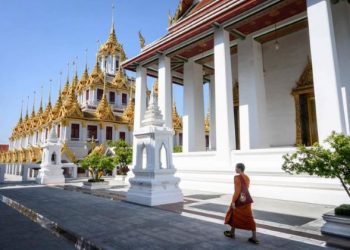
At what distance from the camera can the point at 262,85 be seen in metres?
10.3

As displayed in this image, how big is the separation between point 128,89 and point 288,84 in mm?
23297

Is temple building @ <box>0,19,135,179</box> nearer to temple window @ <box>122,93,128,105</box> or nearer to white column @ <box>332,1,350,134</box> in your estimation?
temple window @ <box>122,93,128,105</box>

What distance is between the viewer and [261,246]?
348 cm

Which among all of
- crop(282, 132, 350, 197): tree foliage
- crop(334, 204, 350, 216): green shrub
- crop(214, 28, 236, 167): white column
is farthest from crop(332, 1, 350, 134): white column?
crop(334, 204, 350, 216): green shrub

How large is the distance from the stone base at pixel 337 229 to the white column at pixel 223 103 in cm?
474

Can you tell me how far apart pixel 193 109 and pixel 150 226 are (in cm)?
874

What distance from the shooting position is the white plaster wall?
34.1ft

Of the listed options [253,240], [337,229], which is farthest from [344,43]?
[253,240]

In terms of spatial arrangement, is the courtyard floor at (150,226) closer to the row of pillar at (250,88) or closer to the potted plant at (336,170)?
the potted plant at (336,170)

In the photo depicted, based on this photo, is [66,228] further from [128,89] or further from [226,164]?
[128,89]

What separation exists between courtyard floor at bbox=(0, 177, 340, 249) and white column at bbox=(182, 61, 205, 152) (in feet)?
19.6

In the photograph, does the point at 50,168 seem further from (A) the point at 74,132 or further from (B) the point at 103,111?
(B) the point at 103,111

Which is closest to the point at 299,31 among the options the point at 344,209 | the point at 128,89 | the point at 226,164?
the point at 226,164

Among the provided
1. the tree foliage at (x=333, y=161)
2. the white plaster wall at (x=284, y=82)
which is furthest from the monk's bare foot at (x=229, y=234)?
the white plaster wall at (x=284, y=82)
